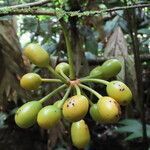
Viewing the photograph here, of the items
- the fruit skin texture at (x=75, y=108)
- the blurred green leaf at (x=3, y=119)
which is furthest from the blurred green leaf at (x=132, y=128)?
the fruit skin texture at (x=75, y=108)

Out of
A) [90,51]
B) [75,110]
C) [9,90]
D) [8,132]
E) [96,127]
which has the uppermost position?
[75,110]

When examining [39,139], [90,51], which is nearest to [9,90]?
[90,51]

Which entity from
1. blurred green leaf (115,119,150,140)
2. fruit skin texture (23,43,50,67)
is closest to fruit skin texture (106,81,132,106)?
fruit skin texture (23,43,50,67)

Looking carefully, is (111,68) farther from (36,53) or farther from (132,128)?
(132,128)

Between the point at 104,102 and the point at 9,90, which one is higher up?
the point at 104,102

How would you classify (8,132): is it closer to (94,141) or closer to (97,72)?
(94,141)

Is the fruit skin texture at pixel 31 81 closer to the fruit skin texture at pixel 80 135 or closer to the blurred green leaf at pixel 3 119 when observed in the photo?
the fruit skin texture at pixel 80 135

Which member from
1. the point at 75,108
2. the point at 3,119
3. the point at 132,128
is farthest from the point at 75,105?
the point at 3,119
